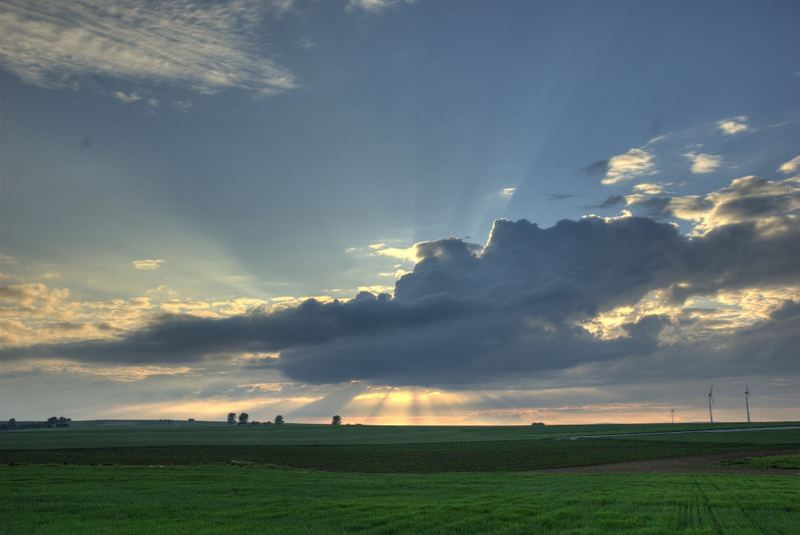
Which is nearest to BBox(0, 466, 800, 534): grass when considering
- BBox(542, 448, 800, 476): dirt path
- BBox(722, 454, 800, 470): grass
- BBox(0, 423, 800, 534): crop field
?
BBox(0, 423, 800, 534): crop field

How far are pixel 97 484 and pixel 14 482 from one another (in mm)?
6393

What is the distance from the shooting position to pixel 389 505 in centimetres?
3378

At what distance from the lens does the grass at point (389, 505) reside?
27734mm

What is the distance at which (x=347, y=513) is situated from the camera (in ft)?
104

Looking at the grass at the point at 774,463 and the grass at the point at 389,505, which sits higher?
the grass at the point at 389,505

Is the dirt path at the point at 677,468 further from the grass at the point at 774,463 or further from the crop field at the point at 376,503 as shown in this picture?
the crop field at the point at 376,503

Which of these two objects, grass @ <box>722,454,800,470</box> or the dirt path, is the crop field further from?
grass @ <box>722,454,800,470</box>

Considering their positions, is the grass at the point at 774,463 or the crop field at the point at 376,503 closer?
the crop field at the point at 376,503

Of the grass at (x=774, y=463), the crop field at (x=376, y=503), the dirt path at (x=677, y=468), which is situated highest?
the crop field at (x=376, y=503)

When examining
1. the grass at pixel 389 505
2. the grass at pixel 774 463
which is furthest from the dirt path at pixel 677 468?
the grass at pixel 389 505

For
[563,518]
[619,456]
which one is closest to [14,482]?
[563,518]

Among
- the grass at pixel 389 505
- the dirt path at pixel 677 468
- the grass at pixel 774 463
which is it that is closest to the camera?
the grass at pixel 389 505

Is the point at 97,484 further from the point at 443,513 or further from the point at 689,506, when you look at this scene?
the point at 689,506

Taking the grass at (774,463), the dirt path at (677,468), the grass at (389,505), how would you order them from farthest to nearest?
the grass at (774,463) → the dirt path at (677,468) → the grass at (389,505)
